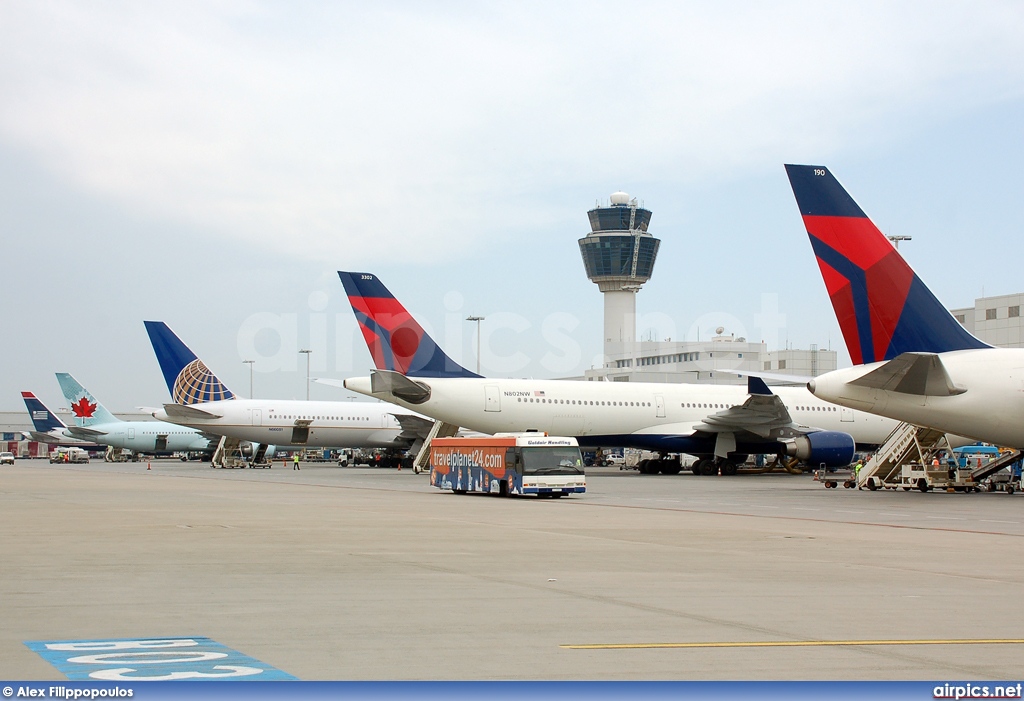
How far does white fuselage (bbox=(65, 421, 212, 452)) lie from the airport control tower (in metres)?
58.2

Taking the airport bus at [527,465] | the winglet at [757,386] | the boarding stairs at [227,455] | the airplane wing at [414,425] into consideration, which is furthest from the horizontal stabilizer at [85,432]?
the airport bus at [527,465]

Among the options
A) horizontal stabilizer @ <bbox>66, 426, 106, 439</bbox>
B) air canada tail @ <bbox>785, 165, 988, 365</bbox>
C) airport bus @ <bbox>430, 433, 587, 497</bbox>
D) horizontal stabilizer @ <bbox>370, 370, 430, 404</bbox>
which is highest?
air canada tail @ <bbox>785, 165, 988, 365</bbox>

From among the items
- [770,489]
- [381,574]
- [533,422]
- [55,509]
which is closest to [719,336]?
[533,422]

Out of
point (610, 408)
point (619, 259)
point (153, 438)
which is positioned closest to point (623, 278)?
point (619, 259)

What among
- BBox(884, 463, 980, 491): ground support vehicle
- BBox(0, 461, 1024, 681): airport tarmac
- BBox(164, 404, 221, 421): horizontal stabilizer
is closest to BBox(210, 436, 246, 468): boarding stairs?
BBox(164, 404, 221, 421): horizontal stabilizer

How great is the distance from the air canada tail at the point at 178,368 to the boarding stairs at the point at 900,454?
138ft

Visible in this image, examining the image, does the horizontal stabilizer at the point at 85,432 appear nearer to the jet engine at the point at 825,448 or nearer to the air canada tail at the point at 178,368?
the air canada tail at the point at 178,368

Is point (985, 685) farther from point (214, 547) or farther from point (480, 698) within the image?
point (214, 547)

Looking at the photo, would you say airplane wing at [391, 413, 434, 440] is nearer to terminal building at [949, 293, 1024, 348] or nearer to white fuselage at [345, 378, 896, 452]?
white fuselage at [345, 378, 896, 452]

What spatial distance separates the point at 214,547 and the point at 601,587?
6818mm

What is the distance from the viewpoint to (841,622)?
9.43 meters

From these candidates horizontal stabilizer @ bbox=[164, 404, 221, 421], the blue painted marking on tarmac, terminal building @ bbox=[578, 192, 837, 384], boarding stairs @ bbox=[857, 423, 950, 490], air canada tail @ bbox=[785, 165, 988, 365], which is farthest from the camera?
terminal building @ bbox=[578, 192, 837, 384]

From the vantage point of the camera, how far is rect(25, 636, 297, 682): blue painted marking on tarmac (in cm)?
679

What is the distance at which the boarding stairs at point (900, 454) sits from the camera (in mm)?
36281
